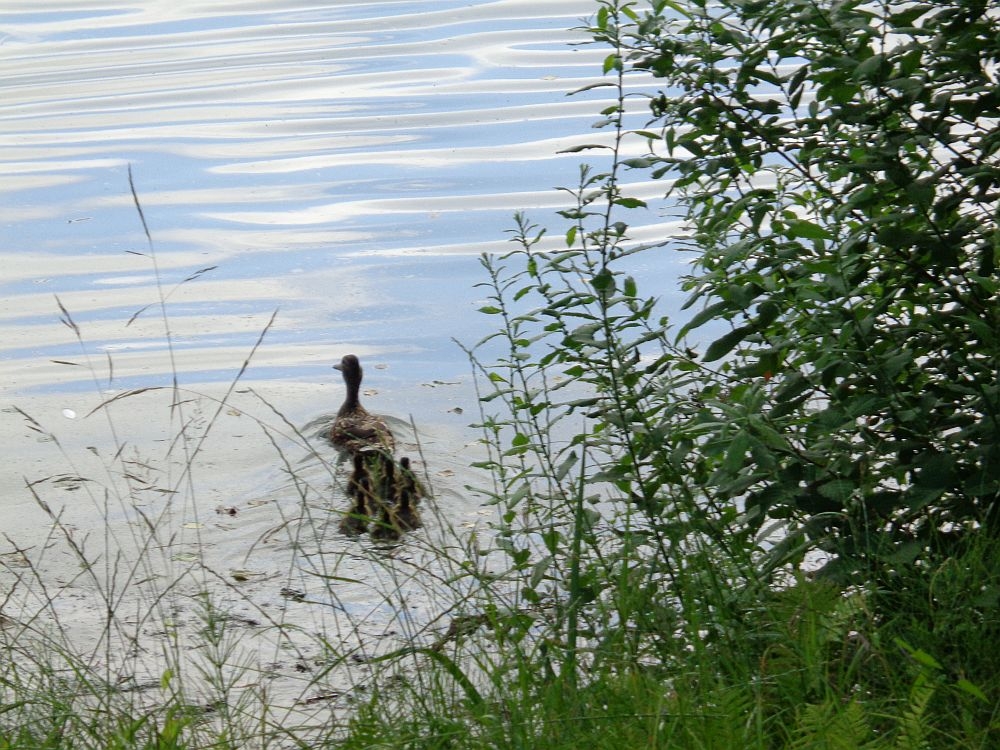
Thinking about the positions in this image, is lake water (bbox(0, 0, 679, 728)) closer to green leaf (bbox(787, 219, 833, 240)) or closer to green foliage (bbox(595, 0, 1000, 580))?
green foliage (bbox(595, 0, 1000, 580))

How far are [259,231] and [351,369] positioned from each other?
3.50 m

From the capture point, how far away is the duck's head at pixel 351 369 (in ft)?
24.5

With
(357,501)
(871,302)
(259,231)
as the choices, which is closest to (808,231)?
(871,302)

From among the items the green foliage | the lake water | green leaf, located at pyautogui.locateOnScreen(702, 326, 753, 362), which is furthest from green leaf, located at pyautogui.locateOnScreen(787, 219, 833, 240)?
the lake water

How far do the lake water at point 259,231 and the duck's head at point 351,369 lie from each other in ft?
1.22

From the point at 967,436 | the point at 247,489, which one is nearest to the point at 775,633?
the point at 967,436

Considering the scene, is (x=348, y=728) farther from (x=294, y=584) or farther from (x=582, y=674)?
(x=294, y=584)

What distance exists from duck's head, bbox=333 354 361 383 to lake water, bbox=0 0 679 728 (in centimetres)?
37

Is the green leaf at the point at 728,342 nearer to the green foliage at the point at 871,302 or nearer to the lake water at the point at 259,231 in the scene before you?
the green foliage at the point at 871,302

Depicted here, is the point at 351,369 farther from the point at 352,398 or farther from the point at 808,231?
the point at 808,231

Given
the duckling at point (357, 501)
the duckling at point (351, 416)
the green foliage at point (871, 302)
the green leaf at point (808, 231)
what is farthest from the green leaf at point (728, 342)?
the duckling at point (351, 416)

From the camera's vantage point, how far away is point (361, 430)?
7.30 m

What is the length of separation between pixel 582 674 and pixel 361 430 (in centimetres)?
403

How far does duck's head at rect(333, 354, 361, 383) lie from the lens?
747 cm
